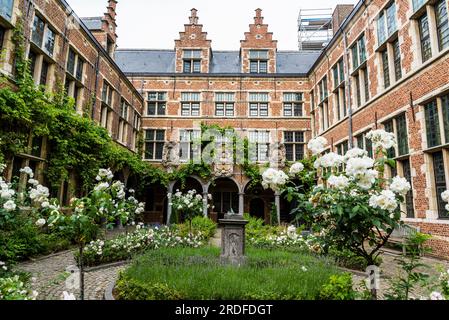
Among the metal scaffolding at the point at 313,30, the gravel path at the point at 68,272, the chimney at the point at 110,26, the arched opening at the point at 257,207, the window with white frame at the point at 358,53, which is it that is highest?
the metal scaffolding at the point at 313,30

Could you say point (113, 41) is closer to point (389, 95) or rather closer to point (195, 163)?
point (195, 163)

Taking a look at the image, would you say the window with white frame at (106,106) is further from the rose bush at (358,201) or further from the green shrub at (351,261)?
the rose bush at (358,201)

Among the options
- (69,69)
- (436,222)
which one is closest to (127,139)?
(69,69)

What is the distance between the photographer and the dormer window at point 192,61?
18.0m

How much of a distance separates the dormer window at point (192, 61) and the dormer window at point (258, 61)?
10.7ft

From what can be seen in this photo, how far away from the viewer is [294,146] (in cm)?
1703

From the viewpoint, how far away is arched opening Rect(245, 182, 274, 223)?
1854 cm

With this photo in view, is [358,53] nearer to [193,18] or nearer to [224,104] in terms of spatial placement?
[224,104]

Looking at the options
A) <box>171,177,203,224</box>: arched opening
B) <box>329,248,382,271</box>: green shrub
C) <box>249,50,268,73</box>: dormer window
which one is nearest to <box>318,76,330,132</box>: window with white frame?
<box>249,50,268,73</box>: dormer window

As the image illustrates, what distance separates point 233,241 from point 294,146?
1252 cm

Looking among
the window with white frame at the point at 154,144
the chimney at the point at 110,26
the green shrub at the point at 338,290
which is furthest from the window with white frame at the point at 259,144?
the green shrub at the point at 338,290

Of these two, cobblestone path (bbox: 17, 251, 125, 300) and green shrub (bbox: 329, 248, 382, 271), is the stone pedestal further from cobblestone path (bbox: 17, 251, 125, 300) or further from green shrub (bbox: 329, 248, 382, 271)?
cobblestone path (bbox: 17, 251, 125, 300)

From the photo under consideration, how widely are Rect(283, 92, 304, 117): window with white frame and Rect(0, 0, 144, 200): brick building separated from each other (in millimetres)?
9141
